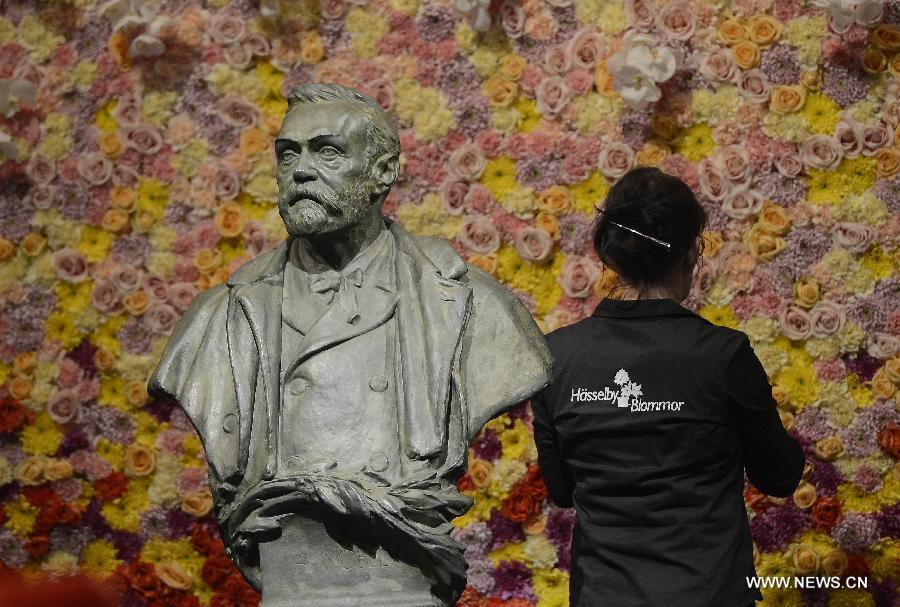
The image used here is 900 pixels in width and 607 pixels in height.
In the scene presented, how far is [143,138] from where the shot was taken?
4.57 meters

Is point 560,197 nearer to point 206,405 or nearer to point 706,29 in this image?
point 706,29

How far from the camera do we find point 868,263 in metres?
4.15

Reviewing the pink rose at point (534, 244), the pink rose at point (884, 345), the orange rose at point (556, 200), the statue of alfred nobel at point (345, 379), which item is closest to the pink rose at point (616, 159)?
the orange rose at point (556, 200)

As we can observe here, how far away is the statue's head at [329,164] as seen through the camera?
111 inches

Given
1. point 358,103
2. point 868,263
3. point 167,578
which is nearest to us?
point 358,103

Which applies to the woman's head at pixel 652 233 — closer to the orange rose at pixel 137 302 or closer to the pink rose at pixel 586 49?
the pink rose at pixel 586 49

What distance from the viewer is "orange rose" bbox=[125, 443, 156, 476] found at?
4484mm

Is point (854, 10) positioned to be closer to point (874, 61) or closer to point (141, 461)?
point (874, 61)

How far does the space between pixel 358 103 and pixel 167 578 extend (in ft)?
6.98

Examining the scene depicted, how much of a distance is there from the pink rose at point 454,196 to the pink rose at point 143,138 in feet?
3.19

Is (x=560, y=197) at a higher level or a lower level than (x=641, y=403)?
higher

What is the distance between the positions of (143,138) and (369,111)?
1.85 m

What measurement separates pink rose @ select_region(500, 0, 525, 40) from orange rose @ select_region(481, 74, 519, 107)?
0.14 m

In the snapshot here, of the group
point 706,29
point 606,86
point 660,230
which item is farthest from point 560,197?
point 660,230
